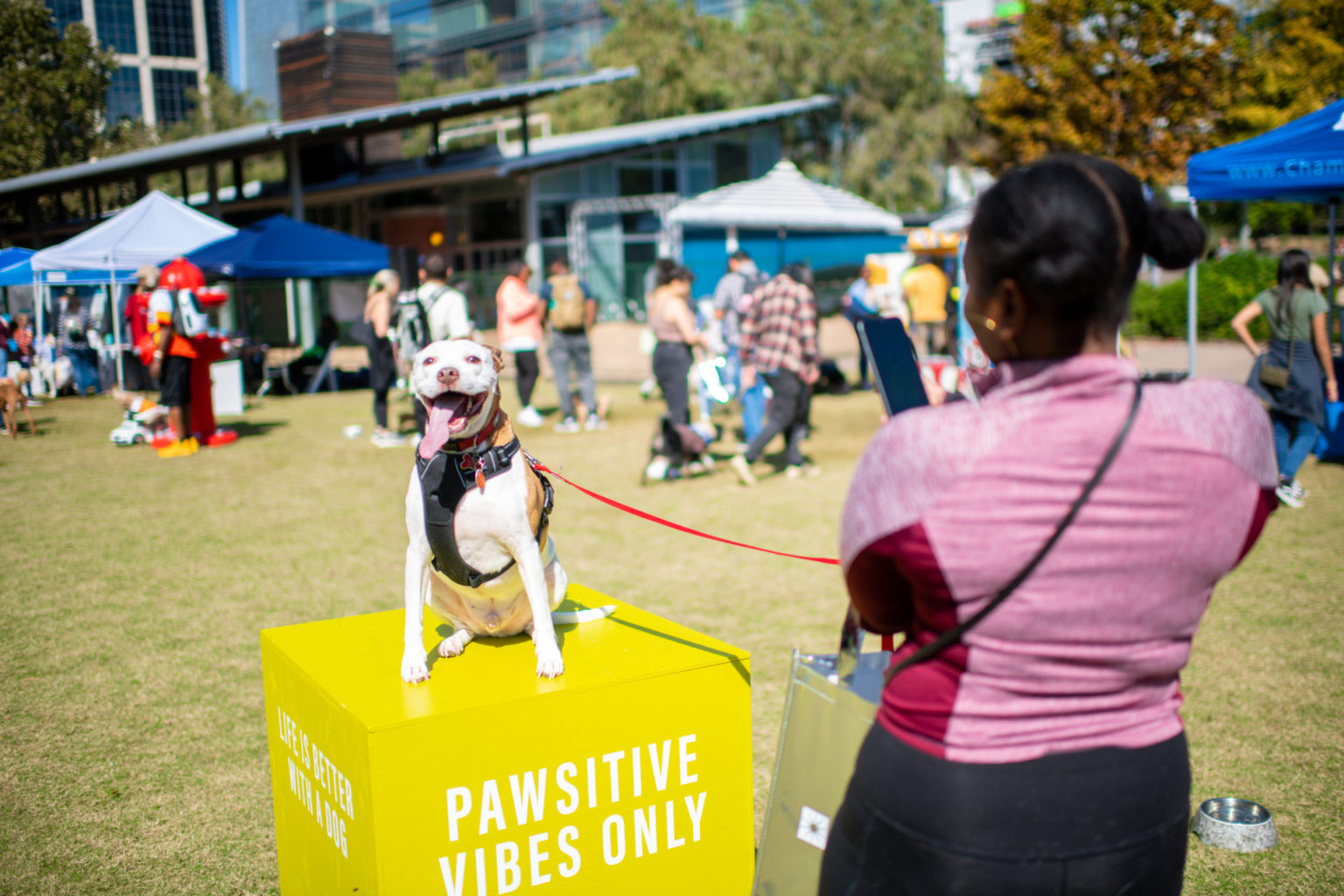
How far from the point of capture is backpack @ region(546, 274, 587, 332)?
430 inches

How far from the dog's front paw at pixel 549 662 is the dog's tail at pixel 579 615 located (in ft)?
1.46

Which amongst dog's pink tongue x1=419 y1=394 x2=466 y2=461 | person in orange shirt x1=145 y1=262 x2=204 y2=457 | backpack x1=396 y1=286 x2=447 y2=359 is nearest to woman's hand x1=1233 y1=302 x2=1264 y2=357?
backpack x1=396 y1=286 x2=447 y2=359

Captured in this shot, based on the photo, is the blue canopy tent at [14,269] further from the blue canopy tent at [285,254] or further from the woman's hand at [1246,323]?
the woman's hand at [1246,323]

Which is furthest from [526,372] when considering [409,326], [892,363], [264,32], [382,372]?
[264,32]

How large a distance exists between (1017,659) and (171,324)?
1024 centimetres

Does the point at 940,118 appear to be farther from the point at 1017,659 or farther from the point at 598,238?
the point at 1017,659

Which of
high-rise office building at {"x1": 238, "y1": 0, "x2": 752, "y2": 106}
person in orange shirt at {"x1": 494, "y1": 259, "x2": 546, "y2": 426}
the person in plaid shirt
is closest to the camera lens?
the person in plaid shirt

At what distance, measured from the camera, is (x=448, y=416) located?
2.43 meters

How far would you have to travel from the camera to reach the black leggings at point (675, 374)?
9141 millimetres

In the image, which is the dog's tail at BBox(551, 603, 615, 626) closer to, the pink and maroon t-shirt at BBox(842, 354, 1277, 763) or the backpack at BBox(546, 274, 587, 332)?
the pink and maroon t-shirt at BBox(842, 354, 1277, 763)

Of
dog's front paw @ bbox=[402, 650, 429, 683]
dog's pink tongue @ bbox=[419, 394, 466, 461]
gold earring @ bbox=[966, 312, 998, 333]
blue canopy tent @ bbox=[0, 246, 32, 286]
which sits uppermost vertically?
blue canopy tent @ bbox=[0, 246, 32, 286]

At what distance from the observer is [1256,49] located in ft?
78.8

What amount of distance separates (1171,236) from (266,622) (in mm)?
4924

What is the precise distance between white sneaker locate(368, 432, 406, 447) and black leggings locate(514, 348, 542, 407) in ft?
4.77
